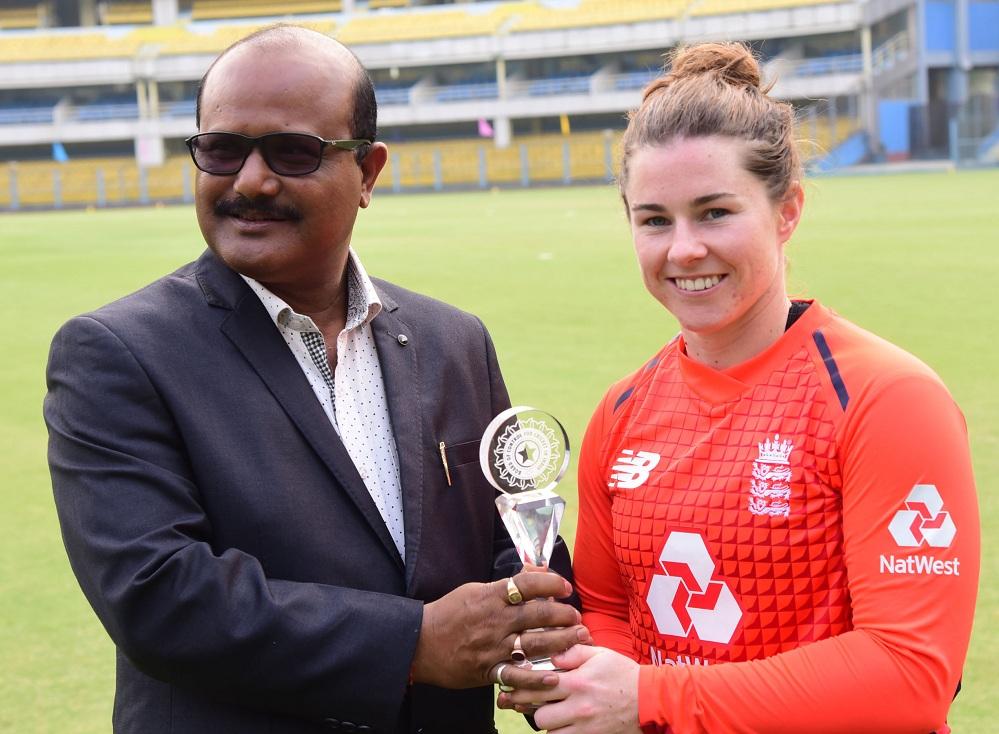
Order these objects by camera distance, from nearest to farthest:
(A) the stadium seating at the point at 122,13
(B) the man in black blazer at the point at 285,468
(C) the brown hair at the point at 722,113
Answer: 1. (B) the man in black blazer at the point at 285,468
2. (C) the brown hair at the point at 722,113
3. (A) the stadium seating at the point at 122,13

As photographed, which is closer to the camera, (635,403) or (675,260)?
(675,260)

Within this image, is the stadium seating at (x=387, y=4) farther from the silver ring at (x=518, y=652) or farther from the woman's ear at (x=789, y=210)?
the silver ring at (x=518, y=652)

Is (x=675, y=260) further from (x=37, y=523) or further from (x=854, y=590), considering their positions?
(x=37, y=523)

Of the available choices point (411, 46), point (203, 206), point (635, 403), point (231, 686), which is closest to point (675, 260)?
point (635, 403)

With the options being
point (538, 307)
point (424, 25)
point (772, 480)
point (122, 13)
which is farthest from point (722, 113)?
point (122, 13)

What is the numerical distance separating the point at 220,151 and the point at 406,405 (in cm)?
57

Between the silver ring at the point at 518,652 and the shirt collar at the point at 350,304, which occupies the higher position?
the shirt collar at the point at 350,304

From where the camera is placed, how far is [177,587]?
76.0 inches

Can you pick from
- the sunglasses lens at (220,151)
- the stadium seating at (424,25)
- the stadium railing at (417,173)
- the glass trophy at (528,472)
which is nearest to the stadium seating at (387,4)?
the stadium seating at (424,25)

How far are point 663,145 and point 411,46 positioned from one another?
48.9 metres

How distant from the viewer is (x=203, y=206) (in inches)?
90.1

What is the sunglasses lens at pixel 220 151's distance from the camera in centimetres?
220

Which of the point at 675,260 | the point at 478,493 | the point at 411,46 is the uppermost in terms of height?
the point at 411,46

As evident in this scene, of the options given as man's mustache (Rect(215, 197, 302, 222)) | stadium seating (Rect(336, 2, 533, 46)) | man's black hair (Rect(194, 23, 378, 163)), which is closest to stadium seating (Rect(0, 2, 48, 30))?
stadium seating (Rect(336, 2, 533, 46))
